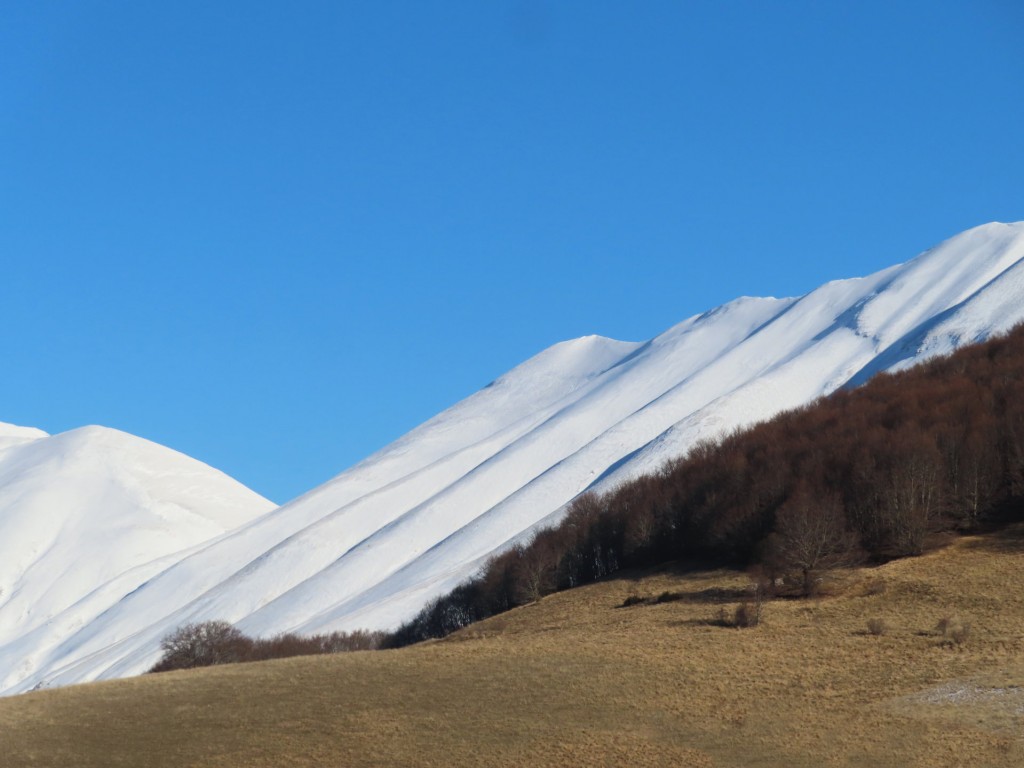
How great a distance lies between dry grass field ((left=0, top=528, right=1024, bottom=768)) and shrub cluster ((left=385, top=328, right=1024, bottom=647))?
6206 mm

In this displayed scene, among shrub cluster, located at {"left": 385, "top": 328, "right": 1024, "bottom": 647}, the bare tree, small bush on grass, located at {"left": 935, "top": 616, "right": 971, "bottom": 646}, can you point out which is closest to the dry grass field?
small bush on grass, located at {"left": 935, "top": 616, "right": 971, "bottom": 646}

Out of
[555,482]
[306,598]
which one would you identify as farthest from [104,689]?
[555,482]

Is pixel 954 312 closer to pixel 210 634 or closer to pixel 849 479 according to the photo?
pixel 849 479

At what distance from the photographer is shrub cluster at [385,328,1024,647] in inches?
2527

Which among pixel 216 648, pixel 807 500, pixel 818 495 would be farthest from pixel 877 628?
pixel 216 648

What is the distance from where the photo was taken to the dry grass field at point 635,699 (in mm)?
37875

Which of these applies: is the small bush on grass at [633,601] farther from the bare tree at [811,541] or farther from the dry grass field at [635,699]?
the bare tree at [811,541]

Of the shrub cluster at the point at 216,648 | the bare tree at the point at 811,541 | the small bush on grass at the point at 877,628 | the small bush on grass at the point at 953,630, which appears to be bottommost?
the small bush on grass at the point at 953,630

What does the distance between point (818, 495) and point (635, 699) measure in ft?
92.5

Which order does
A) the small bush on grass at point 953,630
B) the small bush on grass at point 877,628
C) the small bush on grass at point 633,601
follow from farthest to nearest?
the small bush on grass at point 633,601
the small bush on grass at point 877,628
the small bush on grass at point 953,630

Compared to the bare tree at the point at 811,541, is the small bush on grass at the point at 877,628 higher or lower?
lower

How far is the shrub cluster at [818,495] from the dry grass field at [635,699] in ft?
20.4

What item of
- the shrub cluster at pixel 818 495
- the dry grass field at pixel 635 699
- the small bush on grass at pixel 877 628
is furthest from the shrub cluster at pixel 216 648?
the small bush on grass at pixel 877 628

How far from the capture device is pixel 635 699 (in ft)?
142
